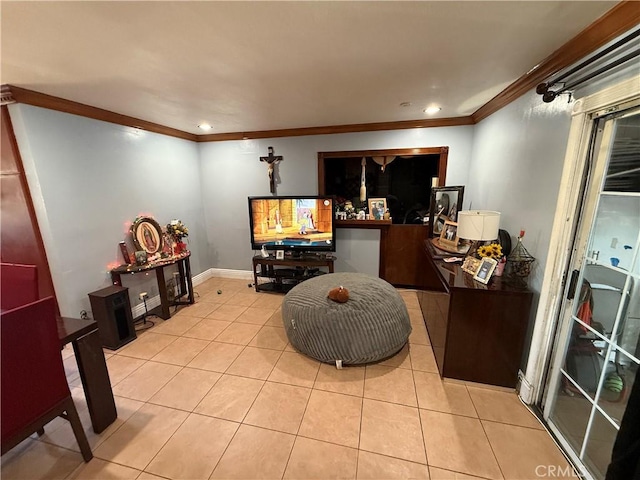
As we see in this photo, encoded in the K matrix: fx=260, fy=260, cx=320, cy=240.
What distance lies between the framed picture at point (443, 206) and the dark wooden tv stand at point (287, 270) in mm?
1376

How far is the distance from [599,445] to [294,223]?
321 cm

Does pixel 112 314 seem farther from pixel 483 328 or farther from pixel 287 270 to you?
pixel 483 328

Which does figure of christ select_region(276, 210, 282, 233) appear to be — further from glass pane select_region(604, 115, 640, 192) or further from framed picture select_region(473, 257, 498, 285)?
glass pane select_region(604, 115, 640, 192)

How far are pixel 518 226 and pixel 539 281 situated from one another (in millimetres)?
494

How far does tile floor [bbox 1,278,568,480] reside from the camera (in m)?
1.47

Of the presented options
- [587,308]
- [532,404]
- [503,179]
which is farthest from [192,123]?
[532,404]

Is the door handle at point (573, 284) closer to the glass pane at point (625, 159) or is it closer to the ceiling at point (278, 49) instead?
the glass pane at point (625, 159)

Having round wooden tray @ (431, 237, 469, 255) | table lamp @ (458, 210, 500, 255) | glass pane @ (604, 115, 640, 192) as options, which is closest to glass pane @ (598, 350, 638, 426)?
glass pane @ (604, 115, 640, 192)

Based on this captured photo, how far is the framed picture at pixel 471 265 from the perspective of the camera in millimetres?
2091

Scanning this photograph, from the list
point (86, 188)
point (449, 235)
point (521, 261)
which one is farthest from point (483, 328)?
point (86, 188)

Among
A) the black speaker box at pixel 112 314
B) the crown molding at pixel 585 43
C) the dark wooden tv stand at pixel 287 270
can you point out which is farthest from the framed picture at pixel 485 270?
the black speaker box at pixel 112 314

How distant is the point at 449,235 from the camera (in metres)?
2.79

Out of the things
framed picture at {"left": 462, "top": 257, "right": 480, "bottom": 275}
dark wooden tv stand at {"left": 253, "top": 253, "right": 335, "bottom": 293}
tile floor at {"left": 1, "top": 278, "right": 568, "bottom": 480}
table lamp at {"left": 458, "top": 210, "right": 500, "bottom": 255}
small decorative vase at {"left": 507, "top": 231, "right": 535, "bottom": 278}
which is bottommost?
tile floor at {"left": 1, "top": 278, "right": 568, "bottom": 480}

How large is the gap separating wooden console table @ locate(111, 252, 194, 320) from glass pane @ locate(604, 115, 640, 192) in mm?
3718
